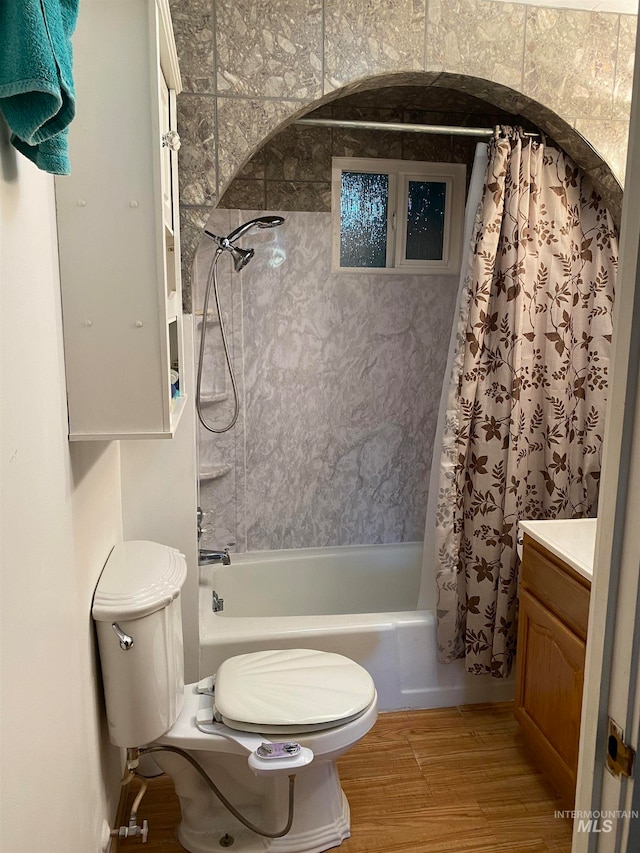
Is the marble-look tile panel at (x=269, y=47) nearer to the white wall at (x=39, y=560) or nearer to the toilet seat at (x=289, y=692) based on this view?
the white wall at (x=39, y=560)

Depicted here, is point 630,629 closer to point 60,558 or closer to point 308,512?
point 60,558

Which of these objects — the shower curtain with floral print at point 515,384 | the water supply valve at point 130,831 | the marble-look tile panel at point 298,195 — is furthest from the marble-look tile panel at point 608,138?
the water supply valve at point 130,831

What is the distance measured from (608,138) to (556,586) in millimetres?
1500

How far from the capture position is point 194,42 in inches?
75.9

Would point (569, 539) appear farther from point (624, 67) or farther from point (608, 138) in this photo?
point (624, 67)

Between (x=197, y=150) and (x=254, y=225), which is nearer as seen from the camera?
(x=197, y=150)

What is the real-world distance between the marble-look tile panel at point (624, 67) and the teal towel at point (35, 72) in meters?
1.93

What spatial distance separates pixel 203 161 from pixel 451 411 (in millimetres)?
1181

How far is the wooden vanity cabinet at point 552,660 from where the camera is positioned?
6.05ft

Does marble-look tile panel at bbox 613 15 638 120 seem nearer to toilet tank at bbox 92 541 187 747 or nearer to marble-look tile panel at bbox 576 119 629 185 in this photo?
marble-look tile panel at bbox 576 119 629 185


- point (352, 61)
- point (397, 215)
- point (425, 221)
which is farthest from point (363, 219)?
point (352, 61)

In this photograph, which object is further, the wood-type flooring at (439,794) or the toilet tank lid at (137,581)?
the wood-type flooring at (439,794)

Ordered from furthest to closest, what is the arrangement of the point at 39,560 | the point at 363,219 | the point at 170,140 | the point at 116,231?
the point at 363,219 < the point at 170,140 < the point at 116,231 < the point at 39,560

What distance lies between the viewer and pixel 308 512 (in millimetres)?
3047
